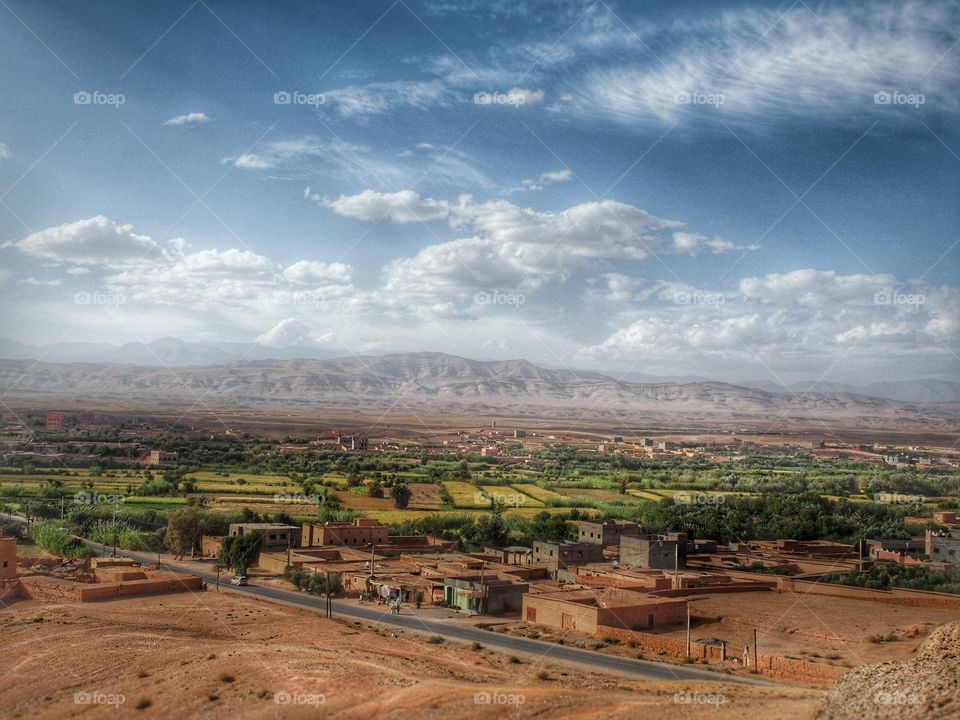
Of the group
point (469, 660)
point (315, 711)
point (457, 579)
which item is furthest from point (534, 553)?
point (315, 711)

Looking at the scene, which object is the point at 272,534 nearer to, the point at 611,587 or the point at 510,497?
the point at 611,587

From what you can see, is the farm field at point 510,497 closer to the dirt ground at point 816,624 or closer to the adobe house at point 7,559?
the dirt ground at point 816,624

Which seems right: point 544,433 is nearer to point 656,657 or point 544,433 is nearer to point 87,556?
point 87,556

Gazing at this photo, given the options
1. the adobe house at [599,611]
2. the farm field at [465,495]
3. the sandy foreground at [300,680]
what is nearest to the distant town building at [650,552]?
the adobe house at [599,611]

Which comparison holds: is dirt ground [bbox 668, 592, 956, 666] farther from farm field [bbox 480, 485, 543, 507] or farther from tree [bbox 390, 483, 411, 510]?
tree [bbox 390, 483, 411, 510]

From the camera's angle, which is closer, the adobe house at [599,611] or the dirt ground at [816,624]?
the dirt ground at [816,624]

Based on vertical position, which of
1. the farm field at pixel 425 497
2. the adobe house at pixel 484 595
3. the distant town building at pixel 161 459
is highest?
the distant town building at pixel 161 459

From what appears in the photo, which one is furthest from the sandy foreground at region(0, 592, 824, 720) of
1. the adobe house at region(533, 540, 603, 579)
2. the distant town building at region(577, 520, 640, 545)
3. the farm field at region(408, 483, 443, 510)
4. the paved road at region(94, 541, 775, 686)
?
the farm field at region(408, 483, 443, 510)

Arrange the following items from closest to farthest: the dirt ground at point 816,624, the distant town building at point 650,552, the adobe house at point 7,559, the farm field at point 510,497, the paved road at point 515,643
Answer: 1. the paved road at point 515,643
2. the dirt ground at point 816,624
3. the adobe house at point 7,559
4. the distant town building at point 650,552
5. the farm field at point 510,497
